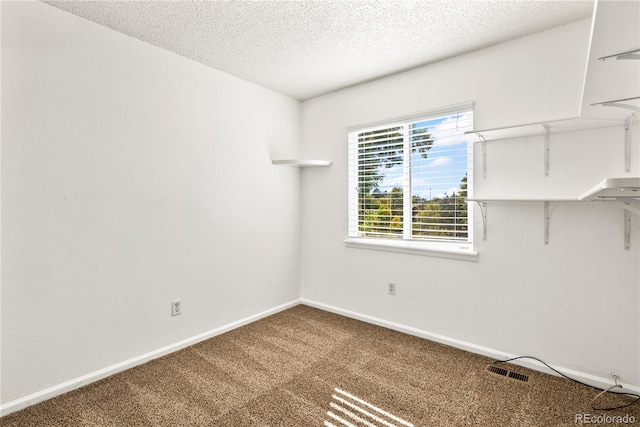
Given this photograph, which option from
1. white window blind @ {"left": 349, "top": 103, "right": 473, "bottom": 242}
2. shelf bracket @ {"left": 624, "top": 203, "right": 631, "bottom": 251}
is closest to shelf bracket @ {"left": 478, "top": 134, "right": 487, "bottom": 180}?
white window blind @ {"left": 349, "top": 103, "right": 473, "bottom": 242}

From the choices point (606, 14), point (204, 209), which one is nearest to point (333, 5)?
point (606, 14)

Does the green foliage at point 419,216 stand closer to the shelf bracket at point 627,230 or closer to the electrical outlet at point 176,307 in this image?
the shelf bracket at point 627,230

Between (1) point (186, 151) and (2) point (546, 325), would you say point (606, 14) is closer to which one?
(2) point (546, 325)

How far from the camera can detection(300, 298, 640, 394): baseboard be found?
83.3 inches

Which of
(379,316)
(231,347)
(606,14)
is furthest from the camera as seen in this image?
(379,316)

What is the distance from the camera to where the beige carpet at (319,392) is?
5.98ft

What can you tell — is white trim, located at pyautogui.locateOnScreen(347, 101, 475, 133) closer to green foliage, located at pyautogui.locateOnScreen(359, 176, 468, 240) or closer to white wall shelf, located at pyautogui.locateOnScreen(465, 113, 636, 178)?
white wall shelf, located at pyautogui.locateOnScreen(465, 113, 636, 178)

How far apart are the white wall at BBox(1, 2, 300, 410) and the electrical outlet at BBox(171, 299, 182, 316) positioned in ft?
0.13

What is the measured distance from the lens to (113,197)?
2.30 meters

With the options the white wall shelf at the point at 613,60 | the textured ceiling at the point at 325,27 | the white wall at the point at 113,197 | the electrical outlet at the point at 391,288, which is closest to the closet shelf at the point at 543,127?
the white wall shelf at the point at 613,60

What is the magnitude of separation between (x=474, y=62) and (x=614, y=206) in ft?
4.64

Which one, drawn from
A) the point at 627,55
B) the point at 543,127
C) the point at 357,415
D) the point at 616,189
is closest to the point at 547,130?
the point at 543,127

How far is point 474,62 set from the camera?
2588 millimetres

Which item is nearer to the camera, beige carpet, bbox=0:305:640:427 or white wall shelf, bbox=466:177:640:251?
white wall shelf, bbox=466:177:640:251
